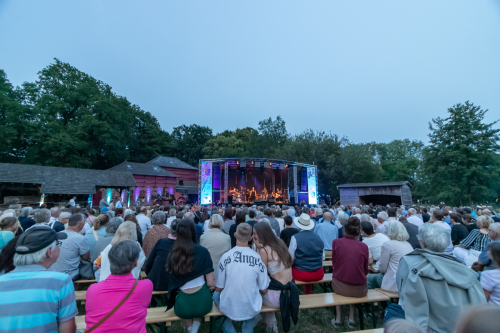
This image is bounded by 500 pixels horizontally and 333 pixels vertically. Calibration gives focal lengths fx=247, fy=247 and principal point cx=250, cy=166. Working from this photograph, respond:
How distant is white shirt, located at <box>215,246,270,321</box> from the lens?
2576 mm

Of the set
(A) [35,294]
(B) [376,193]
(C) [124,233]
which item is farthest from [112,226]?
(B) [376,193]

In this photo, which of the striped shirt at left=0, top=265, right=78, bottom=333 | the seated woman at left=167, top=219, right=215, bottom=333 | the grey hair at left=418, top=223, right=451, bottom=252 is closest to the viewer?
the striped shirt at left=0, top=265, right=78, bottom=333

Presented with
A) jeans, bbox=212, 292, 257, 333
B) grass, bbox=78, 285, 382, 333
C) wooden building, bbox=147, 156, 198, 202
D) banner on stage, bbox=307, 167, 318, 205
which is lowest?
grass, bbox=78, 285, 382, 333

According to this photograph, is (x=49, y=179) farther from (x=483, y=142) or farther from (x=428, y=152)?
(x=483, y=142)

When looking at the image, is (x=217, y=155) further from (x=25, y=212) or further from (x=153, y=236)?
(x=153, y=236)

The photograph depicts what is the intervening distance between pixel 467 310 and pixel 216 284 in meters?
2.35

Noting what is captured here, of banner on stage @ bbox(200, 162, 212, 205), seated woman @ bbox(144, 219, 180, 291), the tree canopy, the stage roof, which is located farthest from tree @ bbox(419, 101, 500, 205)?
the stage roof

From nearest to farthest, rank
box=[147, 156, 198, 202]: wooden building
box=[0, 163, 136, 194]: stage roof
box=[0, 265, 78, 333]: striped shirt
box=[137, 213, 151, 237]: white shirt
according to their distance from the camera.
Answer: box=[0, 265, 78, 333]: striped shirt
box=[137, 213, 151, 237]: white shirt
box=[0, 163, 136, 194]: stage roof
box=[147, 156, 198, 202]: wooden building

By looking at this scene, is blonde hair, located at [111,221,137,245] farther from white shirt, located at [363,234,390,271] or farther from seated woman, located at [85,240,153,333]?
white shirt, located at [363,234,390,271]

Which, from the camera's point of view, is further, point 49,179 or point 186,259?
point 49,179

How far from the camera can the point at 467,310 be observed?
2.44 feet

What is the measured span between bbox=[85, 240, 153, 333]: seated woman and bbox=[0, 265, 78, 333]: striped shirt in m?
0.25

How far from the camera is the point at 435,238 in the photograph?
2010 millimetres

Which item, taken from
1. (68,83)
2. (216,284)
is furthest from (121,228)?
(68,83)
